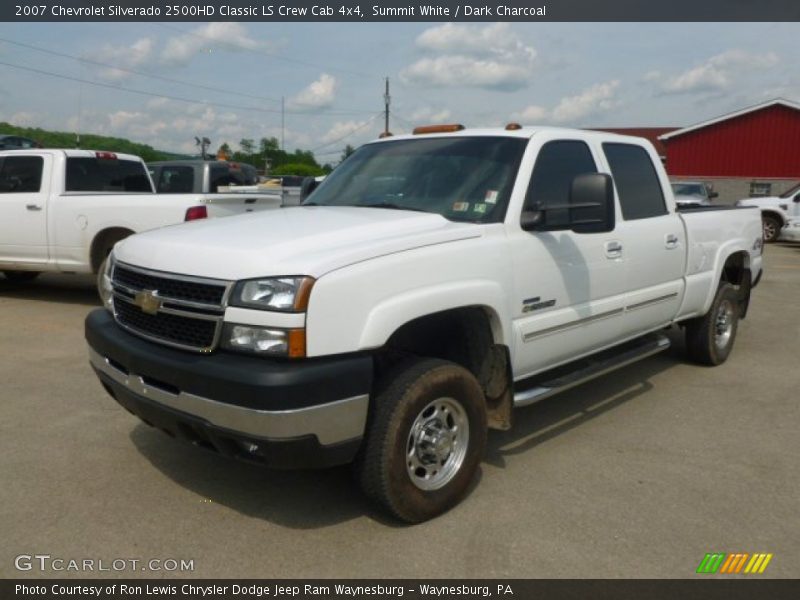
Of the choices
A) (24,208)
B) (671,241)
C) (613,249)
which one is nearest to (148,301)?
(613,249)

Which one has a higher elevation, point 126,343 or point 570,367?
point 126,343

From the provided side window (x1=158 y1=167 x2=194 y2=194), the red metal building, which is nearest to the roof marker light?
side window (x1=158 y1=167 x2=194 y2=194)

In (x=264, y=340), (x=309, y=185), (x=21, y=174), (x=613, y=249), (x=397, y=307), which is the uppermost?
(x=21, y=174)

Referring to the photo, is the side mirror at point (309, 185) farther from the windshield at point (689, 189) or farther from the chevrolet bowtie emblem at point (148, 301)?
the windshield at point (689, 189)

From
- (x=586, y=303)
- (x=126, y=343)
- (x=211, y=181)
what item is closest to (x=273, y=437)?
(x=126, y=343)

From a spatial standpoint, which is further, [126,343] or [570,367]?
[570,367]

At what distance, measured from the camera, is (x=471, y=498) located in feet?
12.1

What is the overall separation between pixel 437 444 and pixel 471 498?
0.46 m

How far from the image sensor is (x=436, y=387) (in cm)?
330

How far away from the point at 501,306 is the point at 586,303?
2.98 ft

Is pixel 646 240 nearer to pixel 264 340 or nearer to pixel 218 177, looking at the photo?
pixel 264 340
